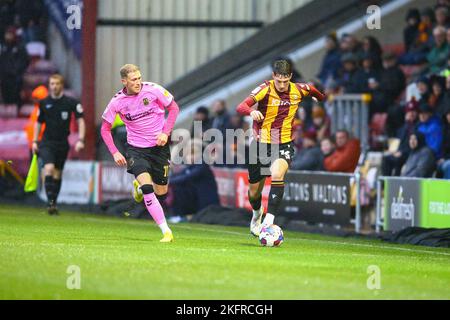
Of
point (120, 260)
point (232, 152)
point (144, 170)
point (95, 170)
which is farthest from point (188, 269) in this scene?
point (95, 170)

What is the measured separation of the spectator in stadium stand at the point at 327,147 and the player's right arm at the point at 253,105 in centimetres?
538

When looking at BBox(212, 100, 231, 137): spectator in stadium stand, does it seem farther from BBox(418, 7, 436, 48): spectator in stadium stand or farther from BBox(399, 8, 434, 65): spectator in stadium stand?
BBox(418, 7, 436, 48): spectator in stadium stand

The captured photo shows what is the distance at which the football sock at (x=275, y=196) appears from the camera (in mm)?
15516

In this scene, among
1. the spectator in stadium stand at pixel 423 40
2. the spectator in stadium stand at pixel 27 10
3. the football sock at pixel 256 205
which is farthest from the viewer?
the spectator in stadium stand at pixel 27 10

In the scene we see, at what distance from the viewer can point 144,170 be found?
15586 millimetres

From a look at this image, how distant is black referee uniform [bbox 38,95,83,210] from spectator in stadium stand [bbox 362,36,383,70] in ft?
21.2

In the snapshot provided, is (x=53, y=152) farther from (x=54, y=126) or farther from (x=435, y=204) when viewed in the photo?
(x=435, y=204)

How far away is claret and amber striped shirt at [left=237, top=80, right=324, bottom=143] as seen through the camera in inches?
634

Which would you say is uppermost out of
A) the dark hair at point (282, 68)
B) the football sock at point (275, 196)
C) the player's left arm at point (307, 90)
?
the dark hair at point (282, 68)

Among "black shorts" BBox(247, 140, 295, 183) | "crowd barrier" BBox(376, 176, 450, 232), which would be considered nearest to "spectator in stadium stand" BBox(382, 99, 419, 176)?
"crowd barrier" BBox(376, 176, 450, 232)

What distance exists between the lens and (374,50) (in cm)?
2444

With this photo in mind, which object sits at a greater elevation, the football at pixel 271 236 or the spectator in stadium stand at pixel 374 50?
the spectator in stadium stand at pixel 374 50

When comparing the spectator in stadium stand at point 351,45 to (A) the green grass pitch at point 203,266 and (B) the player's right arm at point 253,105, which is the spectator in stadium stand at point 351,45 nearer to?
(A) the green grass pitch at point 203,266

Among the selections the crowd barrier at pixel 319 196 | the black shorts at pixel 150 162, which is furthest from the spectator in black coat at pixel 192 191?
the black shorts at pixel 150 162
